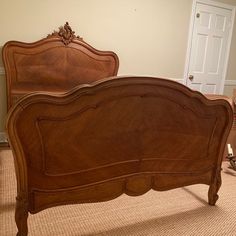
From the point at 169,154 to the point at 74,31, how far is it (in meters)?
2.57

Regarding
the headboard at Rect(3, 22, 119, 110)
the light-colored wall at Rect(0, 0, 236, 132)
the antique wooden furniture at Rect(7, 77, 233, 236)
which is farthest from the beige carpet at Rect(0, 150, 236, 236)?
the light-colored wall at Rect(0, 0, 236, 132)

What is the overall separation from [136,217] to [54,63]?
7.45 ft

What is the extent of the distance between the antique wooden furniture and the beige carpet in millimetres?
265

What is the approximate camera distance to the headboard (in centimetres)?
321

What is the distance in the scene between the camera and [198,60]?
4820mm

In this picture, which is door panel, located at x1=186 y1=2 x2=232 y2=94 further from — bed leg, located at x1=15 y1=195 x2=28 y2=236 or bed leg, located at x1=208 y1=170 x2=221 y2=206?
bed leg, located at x1=15 y1=195 x2=28 y2=236

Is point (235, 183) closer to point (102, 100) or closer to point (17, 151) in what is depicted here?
point (102, 100)

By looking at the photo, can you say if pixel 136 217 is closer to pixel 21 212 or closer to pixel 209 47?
pixel 21 212

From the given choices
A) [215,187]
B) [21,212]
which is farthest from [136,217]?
[21,212]

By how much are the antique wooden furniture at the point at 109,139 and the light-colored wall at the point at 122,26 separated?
241 centimetres

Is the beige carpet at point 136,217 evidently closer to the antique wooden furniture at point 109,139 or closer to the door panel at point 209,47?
the antique wooden furniture at point 109,139

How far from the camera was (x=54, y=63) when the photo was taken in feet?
11.2

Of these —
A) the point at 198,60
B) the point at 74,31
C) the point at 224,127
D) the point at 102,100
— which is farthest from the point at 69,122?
the point at 198,60

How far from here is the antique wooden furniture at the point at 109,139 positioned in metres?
1.40
